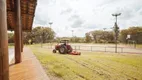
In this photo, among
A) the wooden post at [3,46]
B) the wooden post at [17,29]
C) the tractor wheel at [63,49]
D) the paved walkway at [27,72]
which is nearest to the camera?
the wooden post at [3,46]

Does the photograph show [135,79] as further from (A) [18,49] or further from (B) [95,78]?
(A) [18,49]

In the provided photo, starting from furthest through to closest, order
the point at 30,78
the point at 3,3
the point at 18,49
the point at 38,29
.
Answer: the point at 38,29, the point at 18,49, the point at 30,78, the point at 3,3

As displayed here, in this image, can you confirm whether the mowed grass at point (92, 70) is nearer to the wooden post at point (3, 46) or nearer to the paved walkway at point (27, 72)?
the paved walkway at point (27, 72)

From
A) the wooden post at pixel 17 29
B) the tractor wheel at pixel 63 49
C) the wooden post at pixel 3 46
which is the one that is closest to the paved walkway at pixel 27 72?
the wooden post at pixel 17 29

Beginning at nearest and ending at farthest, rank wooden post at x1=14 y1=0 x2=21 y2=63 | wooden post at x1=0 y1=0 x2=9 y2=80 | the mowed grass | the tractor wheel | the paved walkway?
1. wooden post at x1=0 y1=0 x2=9 y2=80
2. the paved walkway
3. the mowed grass
4. wooden post at x1=14 y1=0 x2=21 y2=63
5. the tractor wheel

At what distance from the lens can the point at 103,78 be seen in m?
6.46

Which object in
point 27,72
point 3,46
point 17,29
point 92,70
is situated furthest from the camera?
point 17,29

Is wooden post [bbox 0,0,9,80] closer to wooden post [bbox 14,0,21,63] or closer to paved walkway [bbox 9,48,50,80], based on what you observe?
paved walkway [bbox 9,48,50,80]

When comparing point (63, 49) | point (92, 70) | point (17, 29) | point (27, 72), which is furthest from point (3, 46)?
point (63, 49)

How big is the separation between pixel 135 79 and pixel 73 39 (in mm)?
59370

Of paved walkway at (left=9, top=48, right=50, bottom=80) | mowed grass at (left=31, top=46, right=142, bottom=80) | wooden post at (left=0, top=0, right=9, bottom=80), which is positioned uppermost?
wooden post at (left=0, top=0, right=9, bottom=80)

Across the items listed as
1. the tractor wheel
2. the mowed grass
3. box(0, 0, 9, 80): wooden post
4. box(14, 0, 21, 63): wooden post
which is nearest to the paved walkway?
the mowed grass

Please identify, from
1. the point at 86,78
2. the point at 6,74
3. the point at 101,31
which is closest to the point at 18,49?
the point at 86,78

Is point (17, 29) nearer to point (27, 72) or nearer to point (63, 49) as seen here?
point (27, 72)
